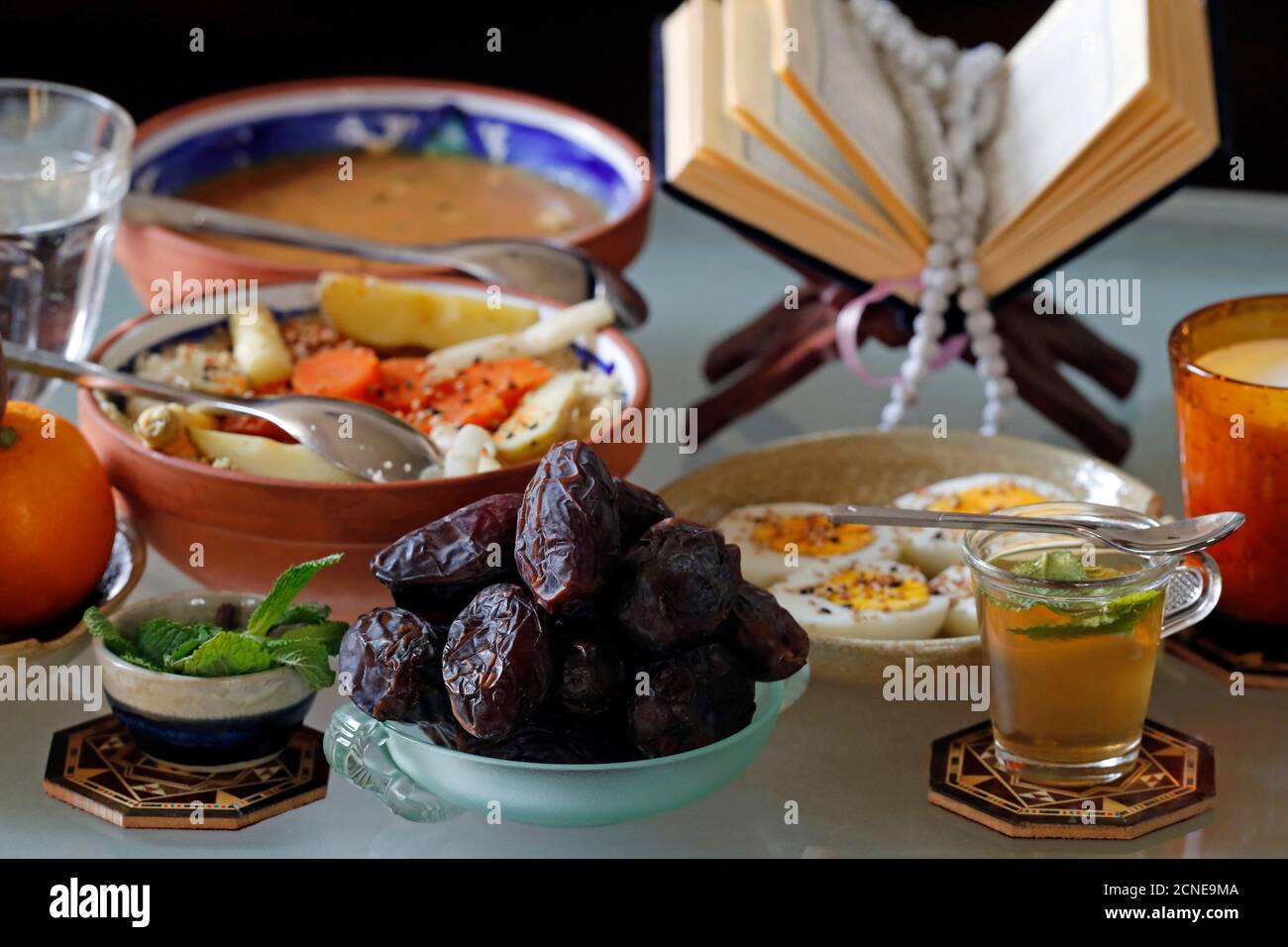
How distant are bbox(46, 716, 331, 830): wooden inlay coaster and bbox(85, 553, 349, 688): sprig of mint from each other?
2.3 inches

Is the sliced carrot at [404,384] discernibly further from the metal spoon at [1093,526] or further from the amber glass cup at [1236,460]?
the amber glass cup at [1236,460]

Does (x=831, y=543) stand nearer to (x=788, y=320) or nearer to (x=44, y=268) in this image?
(x=788, y=320)

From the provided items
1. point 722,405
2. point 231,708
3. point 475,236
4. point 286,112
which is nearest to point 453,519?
point 231,708

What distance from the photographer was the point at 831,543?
3.52 ft

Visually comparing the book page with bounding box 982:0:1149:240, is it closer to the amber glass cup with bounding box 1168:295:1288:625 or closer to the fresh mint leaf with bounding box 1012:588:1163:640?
the amber glass cup with bounding box 1168:295:1288:625

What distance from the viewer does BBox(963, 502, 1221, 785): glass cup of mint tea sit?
0.85 metres

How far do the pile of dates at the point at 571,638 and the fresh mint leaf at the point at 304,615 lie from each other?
7 centimetres

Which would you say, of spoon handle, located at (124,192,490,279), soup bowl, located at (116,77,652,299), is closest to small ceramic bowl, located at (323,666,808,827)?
spoon handle, located at (124,192,490,279)

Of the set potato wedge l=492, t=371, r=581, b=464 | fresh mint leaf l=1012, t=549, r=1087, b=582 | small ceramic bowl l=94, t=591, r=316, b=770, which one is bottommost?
small ceramic bowl l=94, t=591, r=316, b=770

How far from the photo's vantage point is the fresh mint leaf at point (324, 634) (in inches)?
35.0

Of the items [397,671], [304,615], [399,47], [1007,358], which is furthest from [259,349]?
[399,47]

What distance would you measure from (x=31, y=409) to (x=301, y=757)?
0.27 m

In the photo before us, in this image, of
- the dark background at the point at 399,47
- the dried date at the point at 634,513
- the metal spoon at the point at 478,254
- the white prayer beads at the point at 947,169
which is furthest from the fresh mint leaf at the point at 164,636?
the dark background at the point at 399,47

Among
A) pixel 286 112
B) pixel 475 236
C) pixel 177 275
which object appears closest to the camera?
pixel 177 275
